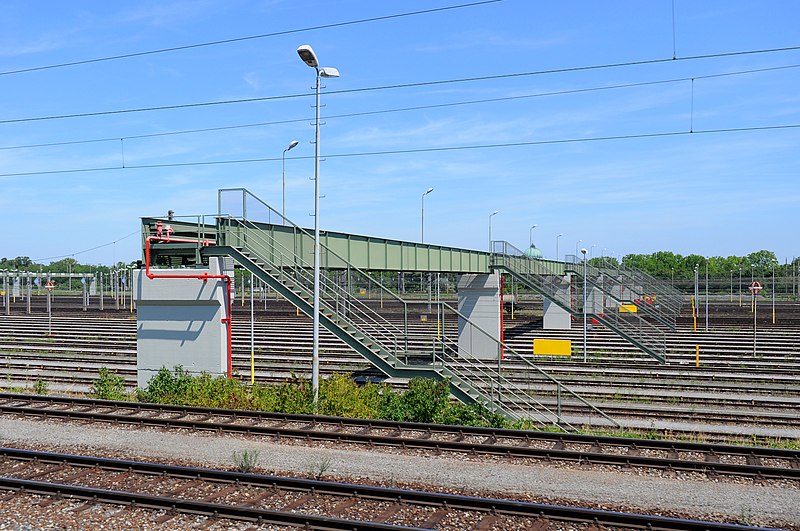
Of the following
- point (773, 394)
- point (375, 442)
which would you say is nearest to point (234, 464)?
point (375, 442)

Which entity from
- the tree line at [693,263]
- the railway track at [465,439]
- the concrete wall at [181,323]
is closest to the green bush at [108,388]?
the concrete wall at [181,323]

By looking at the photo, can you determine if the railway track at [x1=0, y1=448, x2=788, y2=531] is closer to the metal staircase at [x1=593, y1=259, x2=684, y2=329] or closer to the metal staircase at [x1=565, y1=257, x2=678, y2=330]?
the metal staircase at [x1=593, y1=259, x2=684, y2=329]

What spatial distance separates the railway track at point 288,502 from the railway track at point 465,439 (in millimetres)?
3258

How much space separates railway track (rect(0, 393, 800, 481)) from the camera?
13102 mm

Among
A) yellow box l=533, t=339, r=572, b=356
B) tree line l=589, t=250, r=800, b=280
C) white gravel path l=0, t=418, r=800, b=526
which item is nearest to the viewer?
white gravel path l=0, t=418, r=800, b=526

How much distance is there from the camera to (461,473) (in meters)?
12.6

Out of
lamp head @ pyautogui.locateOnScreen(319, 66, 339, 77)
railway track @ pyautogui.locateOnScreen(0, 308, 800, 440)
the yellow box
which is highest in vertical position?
lamp head @ pyautogui.locateOnScreen(319, 66, 339, 77)

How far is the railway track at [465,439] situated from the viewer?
13.1 meters

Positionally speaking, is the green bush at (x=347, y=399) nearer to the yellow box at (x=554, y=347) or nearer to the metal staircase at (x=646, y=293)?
the yellow box at (x=554, y=347)

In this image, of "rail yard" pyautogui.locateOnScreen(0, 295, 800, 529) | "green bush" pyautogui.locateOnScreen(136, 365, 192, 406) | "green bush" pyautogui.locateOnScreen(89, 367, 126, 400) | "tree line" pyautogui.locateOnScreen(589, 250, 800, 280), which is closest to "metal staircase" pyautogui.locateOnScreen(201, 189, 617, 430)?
"rail yard" pyautogui.locateOnScreen(0, 295, 800, 529)

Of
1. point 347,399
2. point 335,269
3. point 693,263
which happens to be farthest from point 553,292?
point 693,263

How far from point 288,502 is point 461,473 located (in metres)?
3.40

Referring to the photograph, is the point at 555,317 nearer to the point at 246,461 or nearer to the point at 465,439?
the point at 465,439

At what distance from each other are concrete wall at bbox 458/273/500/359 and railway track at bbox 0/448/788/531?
22017 mm
